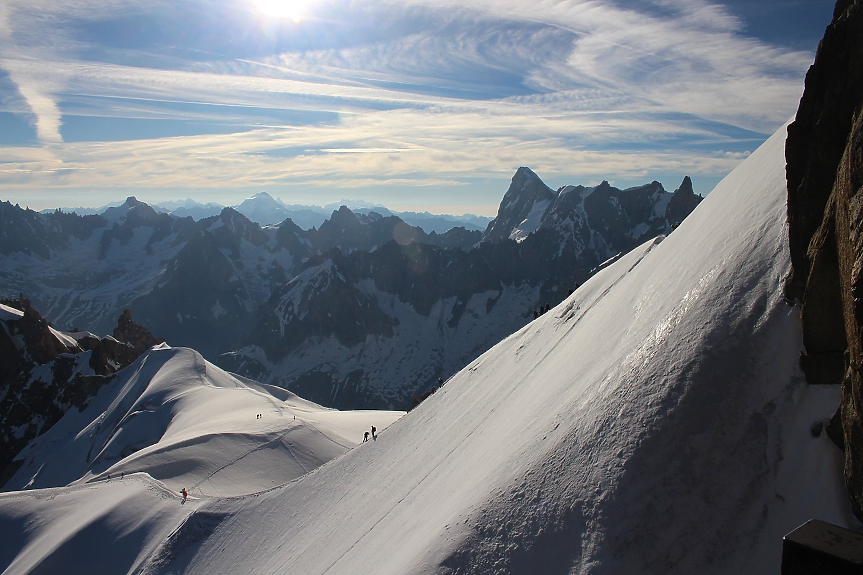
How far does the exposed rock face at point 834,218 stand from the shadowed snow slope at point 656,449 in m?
0.71

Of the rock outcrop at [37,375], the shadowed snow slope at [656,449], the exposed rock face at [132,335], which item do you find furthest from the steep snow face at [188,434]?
the exposed rock face at [132,335]

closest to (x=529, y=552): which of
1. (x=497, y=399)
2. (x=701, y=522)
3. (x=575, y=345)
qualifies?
(x=701, y=522)

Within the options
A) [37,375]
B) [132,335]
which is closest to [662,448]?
[37,375]

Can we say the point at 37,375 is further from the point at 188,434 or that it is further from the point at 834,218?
the point at 834,218

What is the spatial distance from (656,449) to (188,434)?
49956 mm

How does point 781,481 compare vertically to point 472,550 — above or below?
above

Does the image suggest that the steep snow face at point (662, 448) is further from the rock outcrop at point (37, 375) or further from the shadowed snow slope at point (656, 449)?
the rock outcrop at point (37, 375)

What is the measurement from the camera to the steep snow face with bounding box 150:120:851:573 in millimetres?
10852

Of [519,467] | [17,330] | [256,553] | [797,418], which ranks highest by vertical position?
[797,418]

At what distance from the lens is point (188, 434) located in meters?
50.7

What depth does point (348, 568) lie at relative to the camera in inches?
692

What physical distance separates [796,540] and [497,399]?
17534 mm

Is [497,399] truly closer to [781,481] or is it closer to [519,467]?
[519,467]

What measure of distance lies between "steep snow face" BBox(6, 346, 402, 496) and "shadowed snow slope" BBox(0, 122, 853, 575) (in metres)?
21.0
